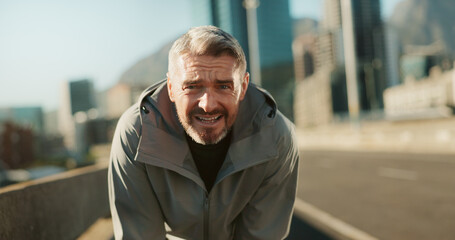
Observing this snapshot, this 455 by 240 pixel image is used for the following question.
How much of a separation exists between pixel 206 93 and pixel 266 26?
7780 centimetres

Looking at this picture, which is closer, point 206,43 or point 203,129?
point 206,43

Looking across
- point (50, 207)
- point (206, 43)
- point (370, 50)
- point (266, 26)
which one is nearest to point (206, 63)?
point (206, 43)

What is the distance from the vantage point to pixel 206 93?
94.7 inches

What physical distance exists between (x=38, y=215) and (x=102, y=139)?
127391 mm

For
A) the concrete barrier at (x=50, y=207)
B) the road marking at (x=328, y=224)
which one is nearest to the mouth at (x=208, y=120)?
the concrete barrier at (x=50, y=207)

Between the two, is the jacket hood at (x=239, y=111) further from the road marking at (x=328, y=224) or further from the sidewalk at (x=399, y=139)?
the sidewalk at (x=399, y=139)

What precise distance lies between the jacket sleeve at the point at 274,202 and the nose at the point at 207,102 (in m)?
0.51

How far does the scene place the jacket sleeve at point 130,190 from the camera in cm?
248

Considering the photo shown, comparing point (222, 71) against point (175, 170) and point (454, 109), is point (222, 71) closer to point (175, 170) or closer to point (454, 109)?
point (175, 170)

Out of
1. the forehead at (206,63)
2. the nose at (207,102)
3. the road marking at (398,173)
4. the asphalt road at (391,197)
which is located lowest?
the road marking at (398,173)

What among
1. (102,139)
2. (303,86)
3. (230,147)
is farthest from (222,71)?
(303,86)

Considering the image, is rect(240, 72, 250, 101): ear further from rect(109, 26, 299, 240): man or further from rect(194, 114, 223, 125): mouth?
rect(194, 114, 223, 125): mouth

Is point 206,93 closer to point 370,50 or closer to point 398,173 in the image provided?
point 398,173

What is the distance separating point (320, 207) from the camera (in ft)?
24.4
